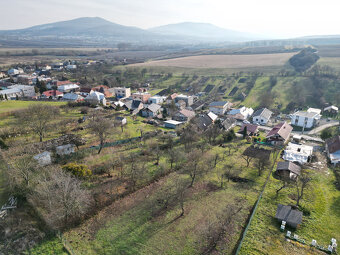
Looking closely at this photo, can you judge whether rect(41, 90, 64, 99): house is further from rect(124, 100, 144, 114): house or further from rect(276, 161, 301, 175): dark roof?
rect(276, 161, 301, 175): dark roof

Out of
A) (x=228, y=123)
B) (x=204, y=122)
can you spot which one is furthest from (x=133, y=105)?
(x=228, y=123)

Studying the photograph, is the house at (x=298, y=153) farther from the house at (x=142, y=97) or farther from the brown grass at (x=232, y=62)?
the brown grass at (x=232, y=62)

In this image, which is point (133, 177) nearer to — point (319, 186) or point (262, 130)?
point (319, 186)

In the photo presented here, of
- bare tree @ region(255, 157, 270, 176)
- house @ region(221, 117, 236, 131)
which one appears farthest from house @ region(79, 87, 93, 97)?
bare tree @ region(255, 157, 270, 176)

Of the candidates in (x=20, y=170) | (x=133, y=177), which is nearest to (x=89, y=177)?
(x=133, y=177)

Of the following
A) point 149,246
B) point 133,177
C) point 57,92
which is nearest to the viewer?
point 149,246

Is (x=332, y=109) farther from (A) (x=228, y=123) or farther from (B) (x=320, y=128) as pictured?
(A) (x=228, y=123)
